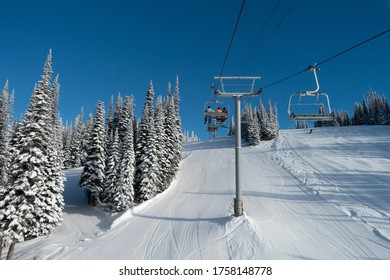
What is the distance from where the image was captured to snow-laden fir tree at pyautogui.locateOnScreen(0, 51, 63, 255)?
1852 centimetres

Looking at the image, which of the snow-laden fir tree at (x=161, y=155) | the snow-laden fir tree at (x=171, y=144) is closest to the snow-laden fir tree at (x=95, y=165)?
the snow-laden fir tree at (x=161, y=155)

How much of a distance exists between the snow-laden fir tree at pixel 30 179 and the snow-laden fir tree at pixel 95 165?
30.1 feet

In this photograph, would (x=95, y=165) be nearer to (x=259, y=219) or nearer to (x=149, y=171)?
(x=149, y=171)

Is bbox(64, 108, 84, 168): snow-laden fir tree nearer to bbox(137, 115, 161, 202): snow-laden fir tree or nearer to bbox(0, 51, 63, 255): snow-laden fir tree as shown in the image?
bbox(137, 115, 161, 202): snow-laden fir tree

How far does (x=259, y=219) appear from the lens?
599 inches

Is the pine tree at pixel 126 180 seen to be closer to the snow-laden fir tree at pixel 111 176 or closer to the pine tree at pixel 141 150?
the snow-laden fir tree at pixel 111 176

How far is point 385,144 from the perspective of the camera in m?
43.0

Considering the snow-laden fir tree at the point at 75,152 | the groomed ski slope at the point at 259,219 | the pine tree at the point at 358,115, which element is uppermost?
the pine tree at the point at 358,115

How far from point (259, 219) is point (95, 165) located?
84.8 feet

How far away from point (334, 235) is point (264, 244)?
452cm

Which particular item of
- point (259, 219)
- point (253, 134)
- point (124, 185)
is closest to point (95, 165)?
point (124, 185)

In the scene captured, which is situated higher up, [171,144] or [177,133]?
[177,133]

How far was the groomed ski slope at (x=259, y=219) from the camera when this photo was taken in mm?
11492
